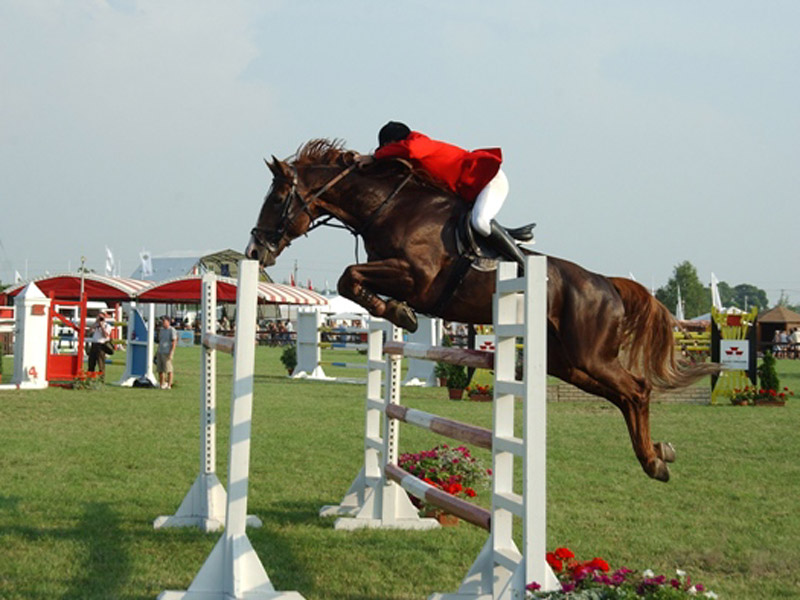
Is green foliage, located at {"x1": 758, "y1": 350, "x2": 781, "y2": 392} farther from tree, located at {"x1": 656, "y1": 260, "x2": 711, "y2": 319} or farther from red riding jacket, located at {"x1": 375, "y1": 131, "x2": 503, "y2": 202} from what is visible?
tree, located at {"x1": 656, "y1": 260, "x2": 711, "y2": 319}

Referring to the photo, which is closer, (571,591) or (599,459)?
(571,591)

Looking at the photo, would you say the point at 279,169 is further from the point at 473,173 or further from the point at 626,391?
the point at 626,391

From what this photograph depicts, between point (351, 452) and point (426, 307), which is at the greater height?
point (426, 307)

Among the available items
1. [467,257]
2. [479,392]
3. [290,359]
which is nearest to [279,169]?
[467,257]

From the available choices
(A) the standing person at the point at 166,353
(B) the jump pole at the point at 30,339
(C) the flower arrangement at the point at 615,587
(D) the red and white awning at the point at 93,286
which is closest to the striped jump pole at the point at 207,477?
(C) the flower arrangement at the point at 615,587

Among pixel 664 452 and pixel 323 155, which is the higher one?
pixel 323 155

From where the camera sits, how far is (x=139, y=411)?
13.3 m

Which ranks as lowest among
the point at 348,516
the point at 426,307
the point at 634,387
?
the point at 348,516

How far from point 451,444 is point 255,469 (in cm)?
268

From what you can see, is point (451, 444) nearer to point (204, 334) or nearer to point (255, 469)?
point (255, 469)

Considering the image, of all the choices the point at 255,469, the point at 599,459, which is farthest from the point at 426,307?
the point at 599,459

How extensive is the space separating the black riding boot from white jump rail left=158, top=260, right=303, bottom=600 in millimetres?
1308

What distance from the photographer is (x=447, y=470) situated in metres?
6.79

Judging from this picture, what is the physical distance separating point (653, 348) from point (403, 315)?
4.92 feet
